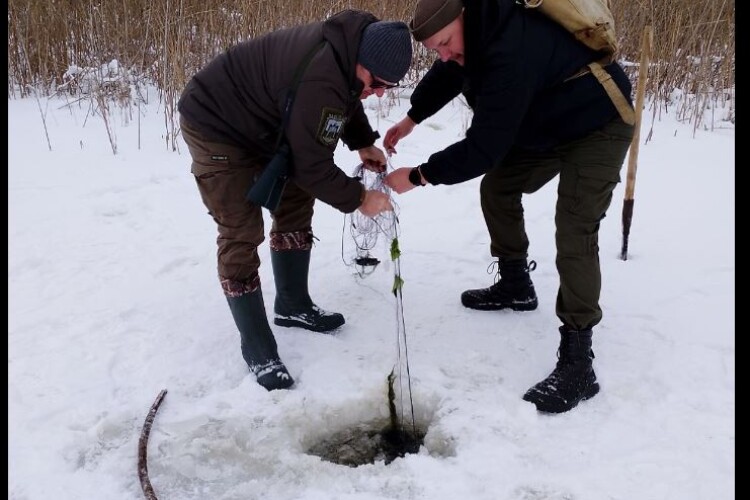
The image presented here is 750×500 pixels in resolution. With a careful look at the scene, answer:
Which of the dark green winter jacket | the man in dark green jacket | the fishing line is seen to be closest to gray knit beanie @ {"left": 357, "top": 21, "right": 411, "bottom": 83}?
the man in dark green jacket

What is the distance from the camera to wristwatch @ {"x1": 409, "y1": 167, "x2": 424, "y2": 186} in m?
2.53

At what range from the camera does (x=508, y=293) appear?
322 centimetres

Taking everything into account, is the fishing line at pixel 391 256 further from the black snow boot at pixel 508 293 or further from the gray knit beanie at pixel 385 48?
the gray knit beanie at pixel 385 48

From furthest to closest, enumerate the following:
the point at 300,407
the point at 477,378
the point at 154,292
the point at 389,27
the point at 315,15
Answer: the point at 315,15 → the point at 154,292 → the point at 477,378 → the point at 300,407 → the point at 389,27

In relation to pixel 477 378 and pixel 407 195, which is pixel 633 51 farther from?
pixel 477 378

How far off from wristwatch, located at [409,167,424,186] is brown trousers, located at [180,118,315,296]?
0.60m

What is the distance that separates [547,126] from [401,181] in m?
0.60

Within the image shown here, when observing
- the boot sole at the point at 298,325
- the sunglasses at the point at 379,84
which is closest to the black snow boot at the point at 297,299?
the boot sole at the point at 298,325

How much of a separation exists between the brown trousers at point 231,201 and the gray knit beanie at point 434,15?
0.82 metres

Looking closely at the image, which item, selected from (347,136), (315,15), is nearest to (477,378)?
Result: (347,136)

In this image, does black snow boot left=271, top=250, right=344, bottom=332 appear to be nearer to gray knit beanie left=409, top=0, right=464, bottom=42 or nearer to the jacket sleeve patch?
the jacket sleeve patch

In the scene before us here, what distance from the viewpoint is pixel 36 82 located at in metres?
7.38

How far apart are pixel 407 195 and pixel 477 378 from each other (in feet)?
7.91

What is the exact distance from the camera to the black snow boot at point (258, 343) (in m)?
2.64
